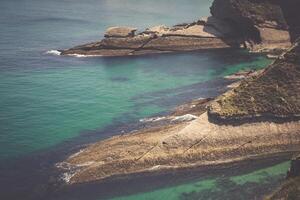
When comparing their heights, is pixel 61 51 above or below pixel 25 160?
above

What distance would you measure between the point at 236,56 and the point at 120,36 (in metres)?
21.5

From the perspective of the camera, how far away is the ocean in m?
38.8

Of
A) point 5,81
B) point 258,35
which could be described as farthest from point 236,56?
point 5,81

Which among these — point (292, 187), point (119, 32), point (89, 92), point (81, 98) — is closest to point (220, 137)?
point (292, 187)

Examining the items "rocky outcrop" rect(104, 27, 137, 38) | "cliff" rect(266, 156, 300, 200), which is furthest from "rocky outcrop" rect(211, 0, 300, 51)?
"cliff" rect(266, 156, 300, 200)

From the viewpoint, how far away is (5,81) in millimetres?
67688

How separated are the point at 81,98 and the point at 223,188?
1116 inches

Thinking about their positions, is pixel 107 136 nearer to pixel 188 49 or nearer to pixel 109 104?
pixel 109 104

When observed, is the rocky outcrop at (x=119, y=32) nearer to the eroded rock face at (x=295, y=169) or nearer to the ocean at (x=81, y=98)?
the ocean at (x=81, y=98)

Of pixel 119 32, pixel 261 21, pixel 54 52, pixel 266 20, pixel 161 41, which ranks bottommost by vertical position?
pixel 54 52

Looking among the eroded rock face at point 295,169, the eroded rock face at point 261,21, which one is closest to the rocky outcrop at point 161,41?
the eroded rock face at point 261,21

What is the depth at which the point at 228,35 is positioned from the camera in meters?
92.2

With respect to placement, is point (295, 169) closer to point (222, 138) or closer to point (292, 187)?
point (292, 187)

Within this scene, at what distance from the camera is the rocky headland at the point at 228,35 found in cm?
8744
